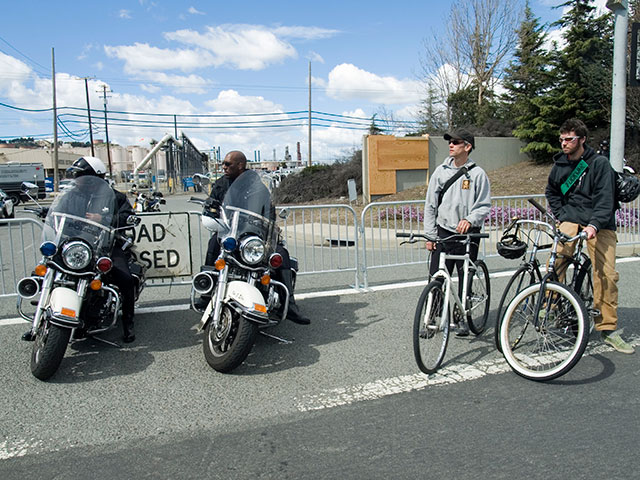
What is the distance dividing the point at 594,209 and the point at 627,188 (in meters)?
0.34

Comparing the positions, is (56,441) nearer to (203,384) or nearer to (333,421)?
(203,384)

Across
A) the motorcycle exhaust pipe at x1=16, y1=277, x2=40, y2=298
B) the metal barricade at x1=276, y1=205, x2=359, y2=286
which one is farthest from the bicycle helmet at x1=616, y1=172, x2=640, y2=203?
the motorcycle exhaust pipe at x1=16, y1=277, x2=40, y2=298

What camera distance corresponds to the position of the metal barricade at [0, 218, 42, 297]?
623 cm

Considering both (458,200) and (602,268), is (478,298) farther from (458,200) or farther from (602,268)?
(602,268)

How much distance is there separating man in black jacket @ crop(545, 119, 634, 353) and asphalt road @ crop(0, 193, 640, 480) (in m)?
0.40

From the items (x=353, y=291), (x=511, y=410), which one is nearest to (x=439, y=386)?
(x=511, y=410)

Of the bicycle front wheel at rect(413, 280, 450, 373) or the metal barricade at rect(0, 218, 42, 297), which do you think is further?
the metal barricade at rect(0, 218, 42, 297)

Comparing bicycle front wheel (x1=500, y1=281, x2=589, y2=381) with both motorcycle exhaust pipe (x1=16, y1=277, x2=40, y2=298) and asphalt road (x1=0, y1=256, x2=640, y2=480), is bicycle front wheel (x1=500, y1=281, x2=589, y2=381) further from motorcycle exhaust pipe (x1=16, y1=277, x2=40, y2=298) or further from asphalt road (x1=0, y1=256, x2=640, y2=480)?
motorcycle exhaust pipe (x1=16, y1=277, x2=40, y2=298)

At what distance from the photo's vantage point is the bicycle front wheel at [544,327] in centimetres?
392

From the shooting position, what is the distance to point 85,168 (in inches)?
200

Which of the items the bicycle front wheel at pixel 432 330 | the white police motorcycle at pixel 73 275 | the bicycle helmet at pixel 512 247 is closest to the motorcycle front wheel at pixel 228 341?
the white police motorcycle at pixel 73 275

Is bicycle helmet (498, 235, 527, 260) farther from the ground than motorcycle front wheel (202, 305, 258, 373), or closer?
farther from the ground

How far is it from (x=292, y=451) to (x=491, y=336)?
2.73 m

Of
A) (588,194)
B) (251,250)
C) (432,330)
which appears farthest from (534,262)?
(251,250)
